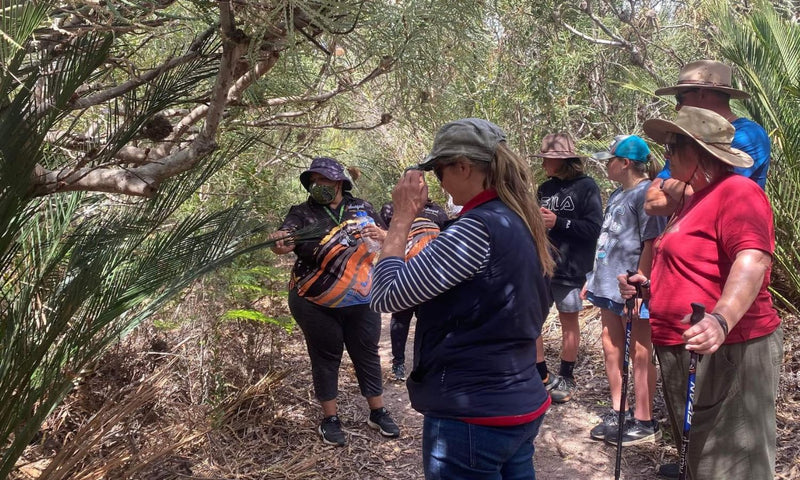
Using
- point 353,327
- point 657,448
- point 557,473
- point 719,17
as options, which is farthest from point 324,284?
point 719,17

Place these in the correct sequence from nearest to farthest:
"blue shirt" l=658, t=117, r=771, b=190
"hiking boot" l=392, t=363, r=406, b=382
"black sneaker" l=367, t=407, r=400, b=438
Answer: "blue shirt" l=658, t=117, r=771, b=190 → "black sneaker" l=367, t=407, r=400, b=438 → "hiking boot" l=392, t=363, r=406, b=382

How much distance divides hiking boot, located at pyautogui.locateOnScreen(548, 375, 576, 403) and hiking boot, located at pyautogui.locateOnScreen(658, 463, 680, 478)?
4.02 ft

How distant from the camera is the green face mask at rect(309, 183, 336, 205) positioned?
406 cm

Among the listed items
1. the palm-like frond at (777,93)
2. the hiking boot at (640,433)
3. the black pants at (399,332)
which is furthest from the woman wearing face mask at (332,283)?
the palm-like frond at (777,93)

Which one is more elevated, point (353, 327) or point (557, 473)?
point (353, 327)

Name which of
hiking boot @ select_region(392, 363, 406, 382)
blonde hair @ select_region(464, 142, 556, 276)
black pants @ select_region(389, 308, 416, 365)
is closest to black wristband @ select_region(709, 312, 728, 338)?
blonde hair @ select_region(464, 142, 556, 276)

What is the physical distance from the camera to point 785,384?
446cm

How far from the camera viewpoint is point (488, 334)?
2059mm

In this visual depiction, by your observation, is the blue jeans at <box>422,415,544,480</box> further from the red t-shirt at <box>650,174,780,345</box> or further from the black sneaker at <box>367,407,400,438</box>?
the black sneaker at <box>367,407,400,438</box>

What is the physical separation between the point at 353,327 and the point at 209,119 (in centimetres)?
232

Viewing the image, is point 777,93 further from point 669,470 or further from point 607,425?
point 669,470

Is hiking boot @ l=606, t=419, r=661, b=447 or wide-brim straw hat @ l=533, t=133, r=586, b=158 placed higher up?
wide-brim straw hat @ l=533, t=133, r=586, b=158

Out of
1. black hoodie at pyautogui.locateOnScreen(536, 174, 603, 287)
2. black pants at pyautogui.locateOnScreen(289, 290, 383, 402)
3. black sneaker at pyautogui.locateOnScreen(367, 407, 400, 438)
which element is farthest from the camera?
black hoodie at pyautogui.locateOnScreen(536, 174, 603, 287)

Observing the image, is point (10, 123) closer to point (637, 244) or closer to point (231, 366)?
point (231, 366)
